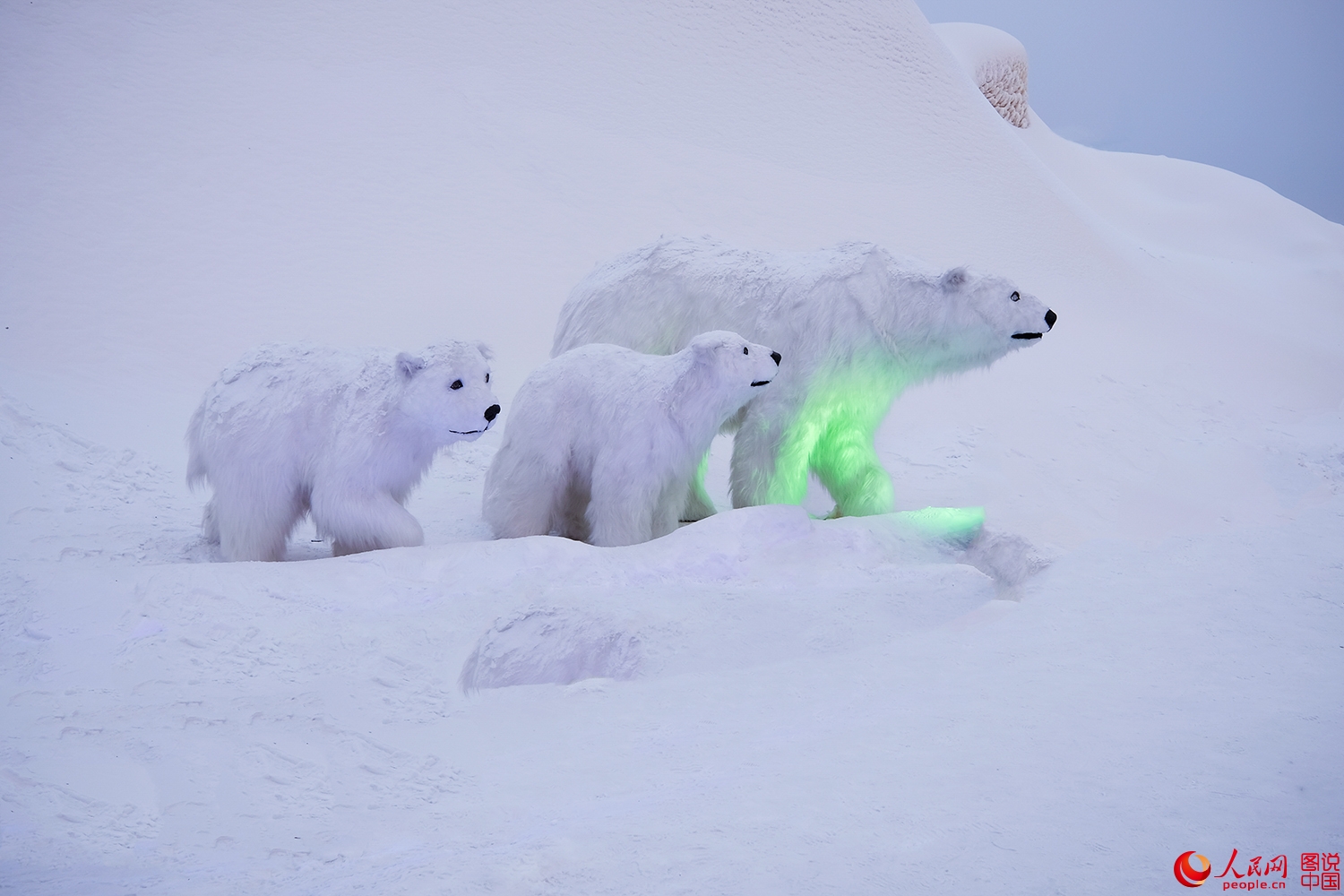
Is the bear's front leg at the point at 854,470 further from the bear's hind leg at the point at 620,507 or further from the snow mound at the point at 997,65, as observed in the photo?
the snow mound at the point at 997,65

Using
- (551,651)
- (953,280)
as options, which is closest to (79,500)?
(551,651)

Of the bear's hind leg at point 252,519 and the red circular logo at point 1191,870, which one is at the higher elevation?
the red circular logo at point 1191,870

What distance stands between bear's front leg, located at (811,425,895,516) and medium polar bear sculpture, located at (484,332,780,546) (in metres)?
0.76

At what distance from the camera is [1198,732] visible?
2893 mm

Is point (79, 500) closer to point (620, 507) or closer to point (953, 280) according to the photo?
point (620, 507)

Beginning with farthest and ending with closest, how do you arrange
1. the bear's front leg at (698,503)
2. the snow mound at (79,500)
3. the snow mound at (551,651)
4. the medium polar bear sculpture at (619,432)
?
the bear's front leg at (698,503) < the medium polar bear sculpture at (619,432) < the snow mound at (79,500) < the snow mound at (551,651)

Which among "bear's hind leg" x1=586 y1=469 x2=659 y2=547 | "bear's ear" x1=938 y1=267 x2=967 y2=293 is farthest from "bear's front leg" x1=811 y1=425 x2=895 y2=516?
"bear's hind leg" x1=586 y1=469 x2=659 y2=547

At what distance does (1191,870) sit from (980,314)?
334 centimetres

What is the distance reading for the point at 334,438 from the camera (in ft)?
14.5

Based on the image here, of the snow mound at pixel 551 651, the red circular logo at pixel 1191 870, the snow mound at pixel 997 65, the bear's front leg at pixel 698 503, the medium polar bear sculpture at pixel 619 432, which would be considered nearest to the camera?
the red circular logo at pixel 1191 870

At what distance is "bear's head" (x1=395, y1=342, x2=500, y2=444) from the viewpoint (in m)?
4.40

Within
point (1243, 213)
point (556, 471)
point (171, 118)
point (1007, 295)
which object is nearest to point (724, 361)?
point (556, 471)

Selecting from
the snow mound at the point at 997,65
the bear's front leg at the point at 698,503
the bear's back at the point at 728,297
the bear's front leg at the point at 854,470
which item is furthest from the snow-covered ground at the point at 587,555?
the snow mound at the point at 997,65

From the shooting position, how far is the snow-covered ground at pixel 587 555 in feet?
8.14
